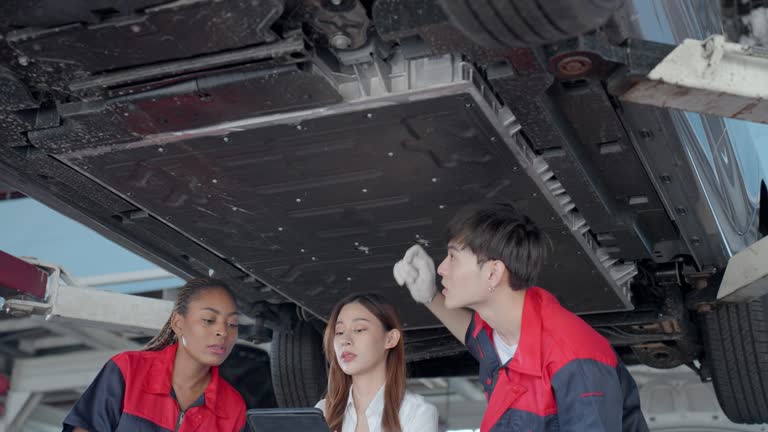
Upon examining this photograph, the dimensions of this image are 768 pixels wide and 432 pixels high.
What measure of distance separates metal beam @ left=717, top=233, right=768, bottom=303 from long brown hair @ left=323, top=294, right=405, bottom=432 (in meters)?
1.39

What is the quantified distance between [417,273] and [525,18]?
1.25 metres

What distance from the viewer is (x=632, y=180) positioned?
3.13 metres

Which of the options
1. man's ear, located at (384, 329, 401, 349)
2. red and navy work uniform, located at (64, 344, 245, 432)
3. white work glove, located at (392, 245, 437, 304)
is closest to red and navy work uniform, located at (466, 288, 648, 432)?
white work glove, located at (392, 245, 437, 304)

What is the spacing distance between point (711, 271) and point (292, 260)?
1721 mm

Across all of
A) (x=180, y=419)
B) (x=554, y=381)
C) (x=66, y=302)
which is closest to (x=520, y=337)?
(x=554, y=381)

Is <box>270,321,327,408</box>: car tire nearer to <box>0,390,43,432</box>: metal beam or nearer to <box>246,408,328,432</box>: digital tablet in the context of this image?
<box>246,408,328,432</box>: digital tablet

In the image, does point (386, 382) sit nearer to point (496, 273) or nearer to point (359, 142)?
point (496, 273)

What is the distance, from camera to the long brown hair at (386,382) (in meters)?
3.11

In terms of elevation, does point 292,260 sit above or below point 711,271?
above

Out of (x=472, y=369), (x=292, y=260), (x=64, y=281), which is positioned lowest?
(x=472, y=369)

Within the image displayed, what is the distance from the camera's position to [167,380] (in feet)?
11.0

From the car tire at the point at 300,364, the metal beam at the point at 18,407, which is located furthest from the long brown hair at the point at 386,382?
the metal beam at the point at 18,407

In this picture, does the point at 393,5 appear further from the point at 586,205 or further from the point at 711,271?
the point at 711,271

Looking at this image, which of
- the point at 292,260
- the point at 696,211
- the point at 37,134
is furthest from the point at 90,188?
the point at 696,211
